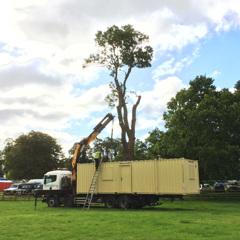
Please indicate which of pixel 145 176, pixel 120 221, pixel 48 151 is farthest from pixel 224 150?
pixel 48 151

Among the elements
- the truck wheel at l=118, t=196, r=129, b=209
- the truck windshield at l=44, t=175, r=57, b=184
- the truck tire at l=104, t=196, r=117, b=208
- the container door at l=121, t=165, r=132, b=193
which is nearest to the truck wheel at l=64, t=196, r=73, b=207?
the truck windshield at l=44, t=175, r=57, b=184

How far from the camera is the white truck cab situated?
23.2m

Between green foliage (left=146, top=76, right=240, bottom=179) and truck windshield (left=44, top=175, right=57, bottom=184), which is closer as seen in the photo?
truck windshield (left=44, top=175, right=57, bottom=184)

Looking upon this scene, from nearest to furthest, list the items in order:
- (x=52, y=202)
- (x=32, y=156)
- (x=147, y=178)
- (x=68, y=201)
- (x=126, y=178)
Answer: (x=147, y=178) < (x=126, y=178) < (x=68, y=201) < (x=52, y=202) < (x=32, y=156)

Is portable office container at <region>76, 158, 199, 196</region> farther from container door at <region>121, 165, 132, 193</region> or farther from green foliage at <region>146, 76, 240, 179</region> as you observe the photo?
green foliage at <region>146, 76, 240, 179</region>

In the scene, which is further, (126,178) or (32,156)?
(32,156)

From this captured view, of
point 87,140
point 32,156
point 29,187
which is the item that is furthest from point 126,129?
point 32,156

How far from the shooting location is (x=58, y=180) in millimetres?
23297

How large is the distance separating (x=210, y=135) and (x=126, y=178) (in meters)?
13.4

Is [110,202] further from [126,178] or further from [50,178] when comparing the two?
[50,178]

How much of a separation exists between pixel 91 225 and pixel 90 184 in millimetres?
9455

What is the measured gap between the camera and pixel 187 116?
29.7 m

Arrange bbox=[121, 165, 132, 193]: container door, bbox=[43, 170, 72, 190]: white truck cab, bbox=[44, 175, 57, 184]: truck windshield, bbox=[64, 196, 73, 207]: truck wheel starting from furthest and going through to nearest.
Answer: bbox=[44, 175, 57, 184]: truck windshield
bbox=[43, 170, 72, 190]: white truck cab
bbox=[64, 196, 73, 207]: truck wheel
bbox=[121, 165, 132, 193]: container door

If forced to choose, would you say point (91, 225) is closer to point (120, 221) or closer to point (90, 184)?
point (120, 221)
